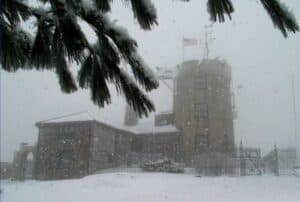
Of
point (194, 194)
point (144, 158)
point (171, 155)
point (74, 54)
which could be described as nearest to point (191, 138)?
point (171, 155)

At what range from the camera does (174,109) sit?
3419 centimetres

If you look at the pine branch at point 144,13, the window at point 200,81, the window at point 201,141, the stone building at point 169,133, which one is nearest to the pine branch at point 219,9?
the pine branch at point 144,13

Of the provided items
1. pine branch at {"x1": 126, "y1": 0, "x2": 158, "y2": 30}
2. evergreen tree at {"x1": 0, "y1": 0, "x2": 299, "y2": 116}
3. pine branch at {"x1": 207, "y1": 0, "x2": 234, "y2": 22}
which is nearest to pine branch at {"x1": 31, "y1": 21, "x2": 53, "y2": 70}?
evergreen tree at {"x1": 0, "y1": 0, "x2": 299, "y2": 116}

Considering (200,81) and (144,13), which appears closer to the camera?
(144,13)

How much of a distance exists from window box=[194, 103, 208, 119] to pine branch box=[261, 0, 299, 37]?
3108 cm

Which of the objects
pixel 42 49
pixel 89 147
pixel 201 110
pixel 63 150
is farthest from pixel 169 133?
pixel 42 49

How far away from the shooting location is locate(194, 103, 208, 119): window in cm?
3270

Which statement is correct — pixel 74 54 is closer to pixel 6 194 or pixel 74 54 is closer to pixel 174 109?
pixel 6 194

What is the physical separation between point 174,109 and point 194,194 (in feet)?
59.5

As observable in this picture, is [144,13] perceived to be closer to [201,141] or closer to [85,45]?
[85,45]

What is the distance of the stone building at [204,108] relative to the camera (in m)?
32.1

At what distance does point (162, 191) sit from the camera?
56.6 ft

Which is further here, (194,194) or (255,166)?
(255,166)

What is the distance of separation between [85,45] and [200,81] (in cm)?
3137
